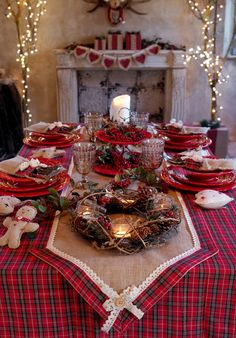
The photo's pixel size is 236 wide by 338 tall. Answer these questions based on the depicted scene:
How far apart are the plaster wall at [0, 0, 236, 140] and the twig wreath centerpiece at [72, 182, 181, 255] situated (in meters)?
3.22

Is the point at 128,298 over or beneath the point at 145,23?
beneath

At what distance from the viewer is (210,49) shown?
4121 millimetres

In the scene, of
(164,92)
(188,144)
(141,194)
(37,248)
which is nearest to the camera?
(37,248)

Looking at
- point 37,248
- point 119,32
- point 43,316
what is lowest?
point 43,316

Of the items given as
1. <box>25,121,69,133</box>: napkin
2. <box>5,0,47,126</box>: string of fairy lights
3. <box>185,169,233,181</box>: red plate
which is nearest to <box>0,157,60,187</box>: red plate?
<box>185,169,233,181</box>: red plate

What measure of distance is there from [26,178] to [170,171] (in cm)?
52

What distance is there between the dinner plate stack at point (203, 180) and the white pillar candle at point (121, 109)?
697 mm

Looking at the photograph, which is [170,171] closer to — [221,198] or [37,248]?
[221,198]

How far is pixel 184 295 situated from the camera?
3.09 ft

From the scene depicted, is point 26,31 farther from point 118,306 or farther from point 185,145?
point 118,306

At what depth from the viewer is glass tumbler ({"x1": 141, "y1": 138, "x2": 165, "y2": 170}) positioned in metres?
1.49

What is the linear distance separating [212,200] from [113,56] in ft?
10.1

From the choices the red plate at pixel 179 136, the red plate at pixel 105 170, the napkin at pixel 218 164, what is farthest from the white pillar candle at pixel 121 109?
the napkin at pixel 218 164

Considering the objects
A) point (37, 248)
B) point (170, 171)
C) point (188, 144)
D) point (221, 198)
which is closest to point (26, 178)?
point (37, 248)
